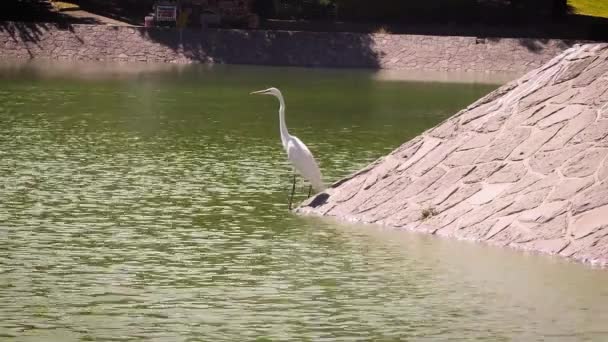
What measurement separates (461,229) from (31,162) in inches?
396

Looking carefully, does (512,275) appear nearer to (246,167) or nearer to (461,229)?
(461,229)

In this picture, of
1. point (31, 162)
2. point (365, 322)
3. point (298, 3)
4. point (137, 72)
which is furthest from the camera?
point (298, 3)

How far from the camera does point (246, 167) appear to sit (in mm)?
26906

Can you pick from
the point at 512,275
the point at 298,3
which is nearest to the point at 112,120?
the point at 512,275

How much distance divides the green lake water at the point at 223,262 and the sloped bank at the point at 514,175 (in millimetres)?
471

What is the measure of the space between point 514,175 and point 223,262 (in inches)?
167

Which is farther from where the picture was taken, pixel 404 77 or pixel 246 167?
pixel 404 77

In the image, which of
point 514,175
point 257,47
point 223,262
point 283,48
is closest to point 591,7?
point 283,48

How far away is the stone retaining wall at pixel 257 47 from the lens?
5509 centimetres

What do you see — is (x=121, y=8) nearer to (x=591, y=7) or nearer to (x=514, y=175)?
(x=591, y=7)

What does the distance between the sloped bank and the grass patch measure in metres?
52.6

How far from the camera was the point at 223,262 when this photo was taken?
1805 cm

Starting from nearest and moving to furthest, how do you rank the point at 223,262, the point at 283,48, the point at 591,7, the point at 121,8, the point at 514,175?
the point at 223,262, the point at 514,175, the point at 283,48, the point at 121,8, the point at 591,7

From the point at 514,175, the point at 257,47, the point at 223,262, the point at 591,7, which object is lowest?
the point at 257,47
